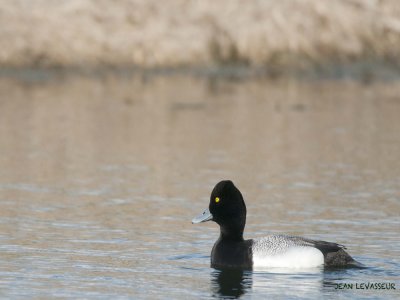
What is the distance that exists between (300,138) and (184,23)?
40.3 feet

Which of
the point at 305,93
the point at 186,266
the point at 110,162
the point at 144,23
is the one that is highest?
the point at 144,23

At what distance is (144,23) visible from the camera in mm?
33781

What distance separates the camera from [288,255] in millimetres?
12289

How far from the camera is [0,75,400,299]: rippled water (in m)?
11.8

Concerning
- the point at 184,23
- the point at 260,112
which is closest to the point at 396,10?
the point at 184,23

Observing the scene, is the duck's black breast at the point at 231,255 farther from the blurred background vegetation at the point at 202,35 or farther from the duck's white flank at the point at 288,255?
the blurred background vegetation at the point at 202,35

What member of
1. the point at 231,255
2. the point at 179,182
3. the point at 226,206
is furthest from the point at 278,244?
the point at 179,182

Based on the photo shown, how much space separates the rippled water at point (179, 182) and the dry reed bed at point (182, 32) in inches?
121

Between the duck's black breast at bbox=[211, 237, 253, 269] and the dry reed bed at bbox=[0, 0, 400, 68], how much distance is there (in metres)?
21.5

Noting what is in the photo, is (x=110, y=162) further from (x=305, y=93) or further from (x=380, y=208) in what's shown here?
(x=305, y=93)

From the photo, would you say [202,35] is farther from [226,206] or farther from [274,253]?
[274,253]

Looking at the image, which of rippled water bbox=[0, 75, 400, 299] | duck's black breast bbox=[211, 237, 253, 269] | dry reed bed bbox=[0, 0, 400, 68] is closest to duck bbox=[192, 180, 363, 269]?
duck's black breast bbox=[211, 237, 253, 269]

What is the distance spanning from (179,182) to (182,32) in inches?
660

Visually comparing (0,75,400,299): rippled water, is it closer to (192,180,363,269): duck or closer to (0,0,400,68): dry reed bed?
(192,180,363,269): duck
